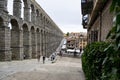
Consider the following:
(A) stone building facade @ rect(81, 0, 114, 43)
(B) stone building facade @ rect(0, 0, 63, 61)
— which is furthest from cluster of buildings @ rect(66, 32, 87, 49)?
(A) stone building facade @ rect(81, 0, 114, 43)

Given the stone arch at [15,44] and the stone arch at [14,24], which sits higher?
the stone arch at [14,24]

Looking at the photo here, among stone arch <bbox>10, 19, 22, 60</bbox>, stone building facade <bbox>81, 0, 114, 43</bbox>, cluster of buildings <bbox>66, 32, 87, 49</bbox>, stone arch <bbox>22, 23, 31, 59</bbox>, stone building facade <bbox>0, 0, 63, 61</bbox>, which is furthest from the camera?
cluster of buildings <bbox>66, 32, 87, 49</bbox>

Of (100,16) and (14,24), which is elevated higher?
(14,24)

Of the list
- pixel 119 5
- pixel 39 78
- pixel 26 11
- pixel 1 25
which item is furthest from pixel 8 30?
pixel 119 5

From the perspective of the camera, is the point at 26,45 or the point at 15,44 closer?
the point at 15,44

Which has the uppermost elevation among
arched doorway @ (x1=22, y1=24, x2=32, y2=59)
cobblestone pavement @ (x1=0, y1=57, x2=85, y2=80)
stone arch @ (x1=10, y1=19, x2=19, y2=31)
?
stone arch @ (x1=10, y1=19, x2=19, y2=31)

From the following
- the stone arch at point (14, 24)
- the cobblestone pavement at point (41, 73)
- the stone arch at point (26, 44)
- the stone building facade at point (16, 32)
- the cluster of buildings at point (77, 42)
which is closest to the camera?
the cobblestone pavement at point (41, 73)

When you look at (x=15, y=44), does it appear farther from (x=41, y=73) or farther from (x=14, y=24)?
(x=41, y=73)

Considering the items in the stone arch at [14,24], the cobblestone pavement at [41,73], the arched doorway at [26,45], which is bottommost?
the cobblestone pavement at [41,73]

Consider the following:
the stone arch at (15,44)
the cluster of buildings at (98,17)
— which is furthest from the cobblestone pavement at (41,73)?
the stone arch at (15,44)

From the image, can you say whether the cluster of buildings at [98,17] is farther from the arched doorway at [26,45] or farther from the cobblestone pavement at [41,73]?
the arched doorway at [26,45]

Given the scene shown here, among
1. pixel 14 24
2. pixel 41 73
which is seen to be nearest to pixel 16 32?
pixel 14 24

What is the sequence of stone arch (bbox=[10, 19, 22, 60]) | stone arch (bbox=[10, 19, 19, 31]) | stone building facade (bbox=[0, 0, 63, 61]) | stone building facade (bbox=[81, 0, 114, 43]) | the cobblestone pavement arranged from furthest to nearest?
stone arch (bbox=[10, 19, 22, 60]), stone arch (bbox=[10, 19, 19, 31]), stone building facade (bbox=[0, 0, 63, 61]), the cobblestone pavement, stone building facade (bbox=[81, 0, 114, 43])

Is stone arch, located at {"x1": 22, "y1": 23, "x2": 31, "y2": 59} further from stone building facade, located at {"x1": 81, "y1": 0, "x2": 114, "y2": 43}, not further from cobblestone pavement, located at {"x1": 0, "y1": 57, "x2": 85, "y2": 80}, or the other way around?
stone building facade, located at {"x1": 81, "y1": 0, "x2": 114, "y2": 43}
